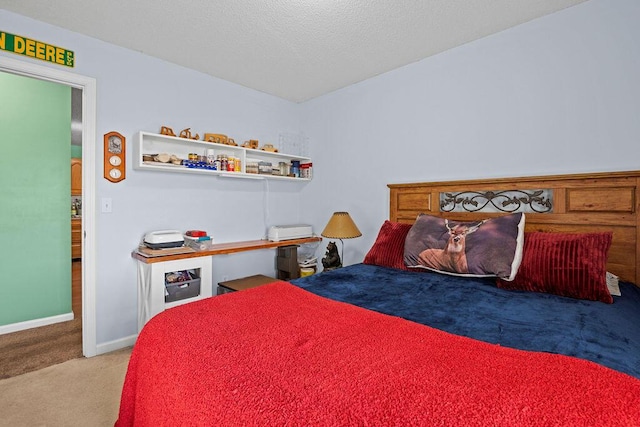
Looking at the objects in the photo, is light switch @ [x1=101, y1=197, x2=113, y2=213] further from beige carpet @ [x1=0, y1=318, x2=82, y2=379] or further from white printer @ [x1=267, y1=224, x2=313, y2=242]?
white printer @ [x1=267, y1=224, x2=313, y2=242]

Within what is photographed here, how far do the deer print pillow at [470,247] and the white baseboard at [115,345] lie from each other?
2.34 m

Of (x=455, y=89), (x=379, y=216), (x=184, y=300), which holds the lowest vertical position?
(x=184, y=300)

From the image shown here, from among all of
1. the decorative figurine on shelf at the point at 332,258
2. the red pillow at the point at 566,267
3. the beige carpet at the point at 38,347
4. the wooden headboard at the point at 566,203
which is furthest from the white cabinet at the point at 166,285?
the red pillow at the point at 566,267

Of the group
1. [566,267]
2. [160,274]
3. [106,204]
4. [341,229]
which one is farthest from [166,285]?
[566,267]

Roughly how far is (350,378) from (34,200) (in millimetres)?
3596

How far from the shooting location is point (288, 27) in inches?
88.5

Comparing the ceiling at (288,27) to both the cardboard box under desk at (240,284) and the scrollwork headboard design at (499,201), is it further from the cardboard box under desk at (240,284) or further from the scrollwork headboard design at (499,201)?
the cardboard box under desk at (240,284)

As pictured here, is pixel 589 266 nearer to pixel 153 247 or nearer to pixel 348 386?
pixel 348 386

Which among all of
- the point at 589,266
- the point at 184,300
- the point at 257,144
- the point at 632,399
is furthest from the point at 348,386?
the point at 257,144

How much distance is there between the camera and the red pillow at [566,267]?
1.48 meters

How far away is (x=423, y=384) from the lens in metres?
0.74

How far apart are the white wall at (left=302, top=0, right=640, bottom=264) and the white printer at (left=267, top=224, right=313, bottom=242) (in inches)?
17.7

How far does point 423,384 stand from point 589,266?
1331mm

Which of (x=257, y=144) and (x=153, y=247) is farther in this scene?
(x=257, y=144)
